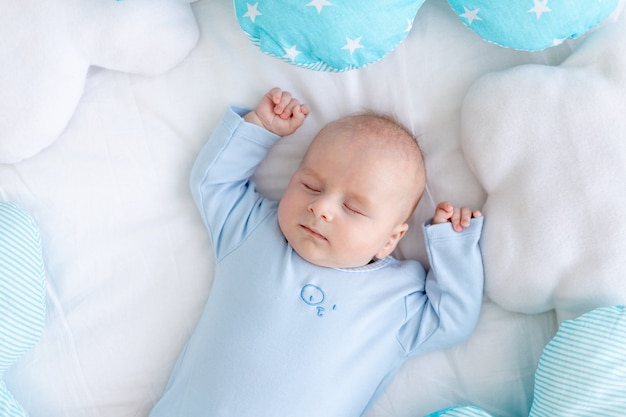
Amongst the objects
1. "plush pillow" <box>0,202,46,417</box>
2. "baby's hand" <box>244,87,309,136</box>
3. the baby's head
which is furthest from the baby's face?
"plush pillow" <box>0,202,46,417</box>

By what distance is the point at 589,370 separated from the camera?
113 centimetres

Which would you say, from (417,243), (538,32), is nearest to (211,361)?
(417,243)

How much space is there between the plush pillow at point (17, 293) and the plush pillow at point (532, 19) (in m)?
0.85

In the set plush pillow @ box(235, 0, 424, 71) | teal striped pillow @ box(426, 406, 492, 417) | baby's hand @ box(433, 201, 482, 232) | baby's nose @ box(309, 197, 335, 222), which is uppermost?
plush pillow @ box(235, 0, 424, 71)

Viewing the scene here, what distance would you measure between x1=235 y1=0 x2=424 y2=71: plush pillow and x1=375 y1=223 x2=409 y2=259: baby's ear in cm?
29

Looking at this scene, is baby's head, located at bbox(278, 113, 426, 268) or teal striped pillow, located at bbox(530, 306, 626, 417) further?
baby's head, located at bbox(278, 113, 426, 268)

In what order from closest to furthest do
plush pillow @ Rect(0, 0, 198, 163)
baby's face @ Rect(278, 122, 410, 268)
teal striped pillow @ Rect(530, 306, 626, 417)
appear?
teal striped pillow @ Rect(530, 306, 626, 417), baby's face @ Rect(278, 122, 410, 268), plush pillow @ Rect(0, 0, 198, 163)

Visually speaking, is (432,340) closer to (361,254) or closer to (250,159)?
(361,254)

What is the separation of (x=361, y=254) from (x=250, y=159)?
28cm

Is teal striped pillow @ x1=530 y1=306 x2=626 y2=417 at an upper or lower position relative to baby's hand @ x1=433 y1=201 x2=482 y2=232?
lower

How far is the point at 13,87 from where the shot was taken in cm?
133

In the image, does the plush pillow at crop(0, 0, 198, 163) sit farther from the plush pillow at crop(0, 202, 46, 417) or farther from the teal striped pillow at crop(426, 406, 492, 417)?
the teal striped pillow at crop(426, 406, 492, 417)

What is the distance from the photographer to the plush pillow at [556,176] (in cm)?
121

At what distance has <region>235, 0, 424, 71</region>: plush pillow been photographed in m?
1.19
